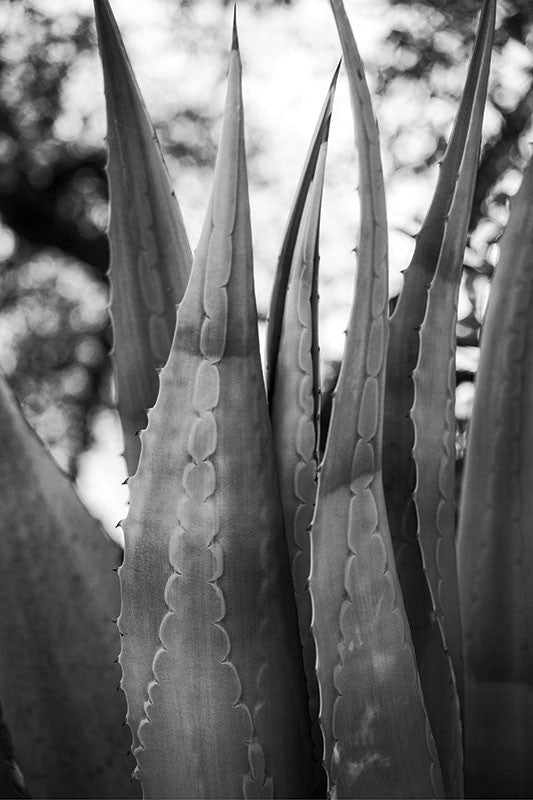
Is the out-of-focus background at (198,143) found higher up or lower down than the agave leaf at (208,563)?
higher up

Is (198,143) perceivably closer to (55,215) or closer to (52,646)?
(55,215)

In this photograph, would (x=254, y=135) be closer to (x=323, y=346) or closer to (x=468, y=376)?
(x=323, y=346)

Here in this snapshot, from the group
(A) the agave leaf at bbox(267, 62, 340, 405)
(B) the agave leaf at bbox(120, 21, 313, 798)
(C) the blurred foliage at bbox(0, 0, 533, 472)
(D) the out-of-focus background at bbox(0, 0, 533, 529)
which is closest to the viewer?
(B) the agave leaf at bbox(120, 21, 313, 798)

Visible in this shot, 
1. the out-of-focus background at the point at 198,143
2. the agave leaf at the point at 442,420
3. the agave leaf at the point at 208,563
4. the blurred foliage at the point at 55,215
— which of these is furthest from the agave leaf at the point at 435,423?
the blurred foliage at the point at 55,215

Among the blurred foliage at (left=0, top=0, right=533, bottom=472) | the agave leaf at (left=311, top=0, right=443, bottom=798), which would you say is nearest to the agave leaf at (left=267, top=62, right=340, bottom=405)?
the agave leaf at (left=311, top=0, right=443, bottom=798)

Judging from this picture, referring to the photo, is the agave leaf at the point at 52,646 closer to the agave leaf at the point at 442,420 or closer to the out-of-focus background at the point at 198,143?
the agave leaf at the point at 442,420

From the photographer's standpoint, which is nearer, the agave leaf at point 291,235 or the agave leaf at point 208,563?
the agave leaf at point 208,563

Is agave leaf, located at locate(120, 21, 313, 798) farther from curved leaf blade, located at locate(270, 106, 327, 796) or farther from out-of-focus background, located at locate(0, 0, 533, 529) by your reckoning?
out-of-focus background, located at locate(0, 0, 533, 529)

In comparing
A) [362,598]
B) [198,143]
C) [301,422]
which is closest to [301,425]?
[301,422]
